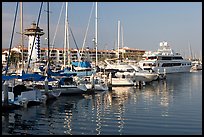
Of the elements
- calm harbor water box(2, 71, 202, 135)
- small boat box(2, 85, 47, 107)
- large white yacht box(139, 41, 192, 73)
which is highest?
large white yacht box(139, 41, 192, 73)

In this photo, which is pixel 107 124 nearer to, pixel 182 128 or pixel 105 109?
pixel 182 128

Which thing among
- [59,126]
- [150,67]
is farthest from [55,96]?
[150,67]

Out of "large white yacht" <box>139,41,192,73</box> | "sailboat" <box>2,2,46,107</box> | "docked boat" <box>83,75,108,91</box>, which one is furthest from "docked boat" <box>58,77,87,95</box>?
"large white yacht" <box>139,41,192,73</box>

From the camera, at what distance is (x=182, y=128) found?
14.6 metres

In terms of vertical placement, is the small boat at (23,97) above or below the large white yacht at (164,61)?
below

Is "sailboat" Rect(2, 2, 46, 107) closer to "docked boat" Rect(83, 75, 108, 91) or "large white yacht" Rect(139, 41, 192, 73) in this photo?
"docked boat" Rect(83, 75, 108, 91)

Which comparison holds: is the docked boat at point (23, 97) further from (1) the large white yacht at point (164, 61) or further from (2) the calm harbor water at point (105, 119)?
(1) the large white yacht at point (164, 61)

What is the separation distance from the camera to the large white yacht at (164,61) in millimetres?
73688

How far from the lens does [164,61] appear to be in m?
78.2

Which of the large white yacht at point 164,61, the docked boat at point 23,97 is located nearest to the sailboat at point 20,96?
the docked boat at point 23,97

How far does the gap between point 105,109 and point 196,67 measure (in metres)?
93.2

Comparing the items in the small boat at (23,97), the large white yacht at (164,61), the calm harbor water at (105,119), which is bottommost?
the calm harbor water at (105,119)

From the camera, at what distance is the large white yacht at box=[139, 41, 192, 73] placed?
2901 inches

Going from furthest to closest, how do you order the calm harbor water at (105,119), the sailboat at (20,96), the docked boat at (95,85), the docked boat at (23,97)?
1. the docked boat at (95,85)
2. the docked boat at (23,97)
3. the sailboat at (20,96)
4. the calm harbor water at (105,119)
